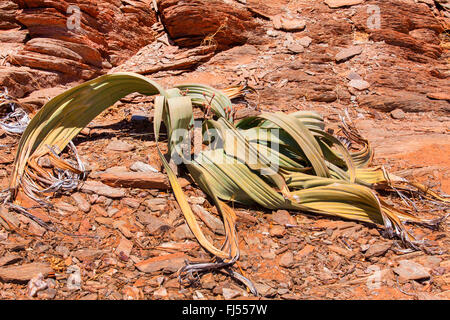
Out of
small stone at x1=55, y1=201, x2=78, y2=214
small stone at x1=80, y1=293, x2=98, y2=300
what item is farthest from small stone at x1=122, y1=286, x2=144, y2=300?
small stone at x1=55, y1=201, x2=78, y2=214

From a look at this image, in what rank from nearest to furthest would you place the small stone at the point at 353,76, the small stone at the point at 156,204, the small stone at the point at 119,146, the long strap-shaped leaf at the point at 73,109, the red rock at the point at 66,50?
1. the small stone at the point at 156,204
2. the long strap-shaped leaf at the point at 73,109
3. the small stone at the point at 119,146
4. the red rock at the point at 66,50
5. the small stone at the point at 353,76

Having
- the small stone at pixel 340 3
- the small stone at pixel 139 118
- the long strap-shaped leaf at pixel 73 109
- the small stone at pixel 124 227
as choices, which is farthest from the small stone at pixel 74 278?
the small stone at pixel 340 3

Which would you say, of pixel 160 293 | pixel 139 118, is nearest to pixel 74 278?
pixel 160 293

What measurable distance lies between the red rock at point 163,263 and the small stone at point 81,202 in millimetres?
514

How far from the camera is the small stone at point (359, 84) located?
4257mm

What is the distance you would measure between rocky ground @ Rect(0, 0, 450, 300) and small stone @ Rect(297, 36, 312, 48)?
Answer: 5 centimetres

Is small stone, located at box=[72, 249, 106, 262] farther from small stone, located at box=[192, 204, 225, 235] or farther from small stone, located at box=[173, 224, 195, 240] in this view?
small stone, located at box=[192, 204, 225, 235]

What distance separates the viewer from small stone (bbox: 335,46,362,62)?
457 cm

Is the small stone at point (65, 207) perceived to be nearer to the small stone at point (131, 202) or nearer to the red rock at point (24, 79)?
the small stone at point (131, 202)

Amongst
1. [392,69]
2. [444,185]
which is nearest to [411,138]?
[444,185]

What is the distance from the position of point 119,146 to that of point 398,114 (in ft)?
9.52

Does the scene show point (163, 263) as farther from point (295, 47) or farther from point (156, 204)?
point (295, 47)

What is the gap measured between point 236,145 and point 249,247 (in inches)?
23.9

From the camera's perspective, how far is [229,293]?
69.5 inches
